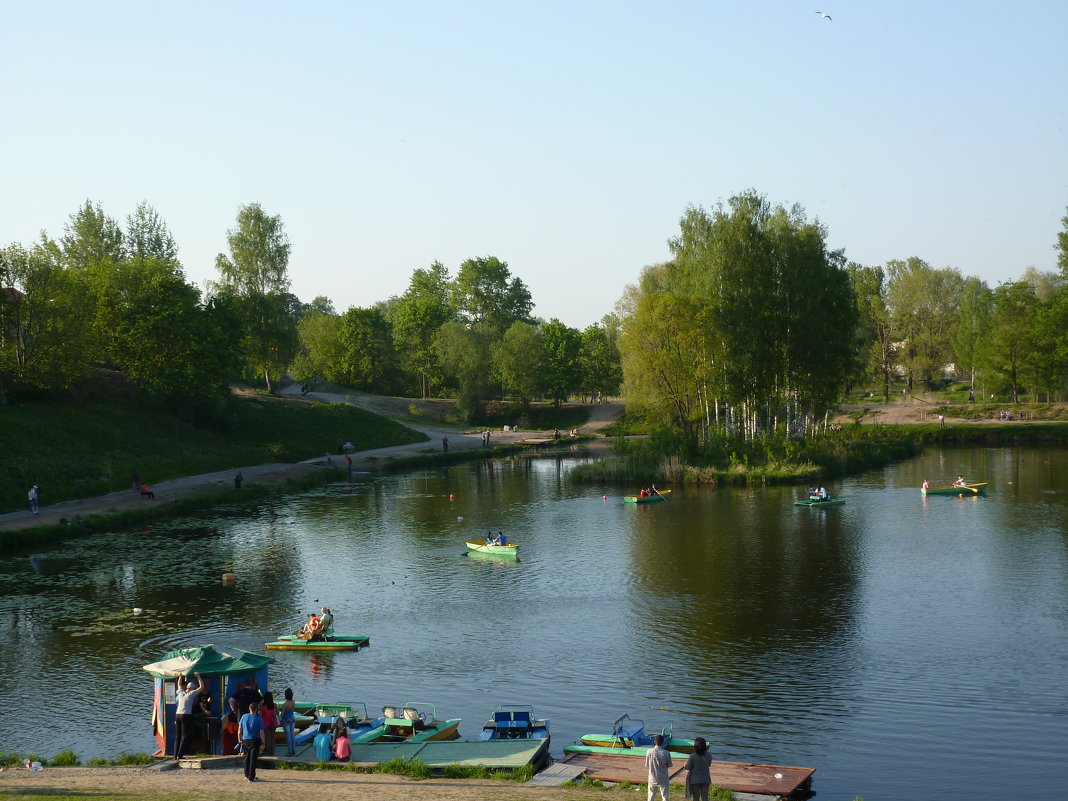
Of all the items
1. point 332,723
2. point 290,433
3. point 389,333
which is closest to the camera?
point 332,723


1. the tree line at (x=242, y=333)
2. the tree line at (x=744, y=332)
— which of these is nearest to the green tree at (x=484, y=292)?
the tree line at (x=242, y=333)

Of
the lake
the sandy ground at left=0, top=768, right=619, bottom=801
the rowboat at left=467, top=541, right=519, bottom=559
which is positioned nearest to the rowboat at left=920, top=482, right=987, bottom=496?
the lake

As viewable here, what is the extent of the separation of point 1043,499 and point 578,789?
53268 mm

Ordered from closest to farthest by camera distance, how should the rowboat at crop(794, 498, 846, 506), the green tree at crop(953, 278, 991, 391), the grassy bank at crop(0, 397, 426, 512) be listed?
the grassy bank at crop(0, 397, 426, 512), the rowboat at crop(794, 498, 846, 506), the green tree at crop(953, 278, 991, 391)

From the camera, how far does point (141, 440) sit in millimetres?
76438

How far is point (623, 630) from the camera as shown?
36438 mm

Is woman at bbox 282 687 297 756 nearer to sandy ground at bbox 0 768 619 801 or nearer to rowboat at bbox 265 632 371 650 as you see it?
sandy ground at bbox 0 768 619 801

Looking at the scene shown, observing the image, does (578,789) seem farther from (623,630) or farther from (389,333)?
(389,333)


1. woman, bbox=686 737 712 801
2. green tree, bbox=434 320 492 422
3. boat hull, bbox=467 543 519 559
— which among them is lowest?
boat hull, bbox=467 543 519 559

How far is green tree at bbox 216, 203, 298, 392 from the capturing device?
344ft

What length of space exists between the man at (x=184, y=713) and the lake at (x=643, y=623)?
7.74ft

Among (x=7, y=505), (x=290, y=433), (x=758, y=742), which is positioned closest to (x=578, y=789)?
(x=758, y=742)

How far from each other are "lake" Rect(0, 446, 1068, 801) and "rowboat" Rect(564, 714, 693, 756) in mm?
1108

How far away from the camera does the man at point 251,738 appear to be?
21969mm
